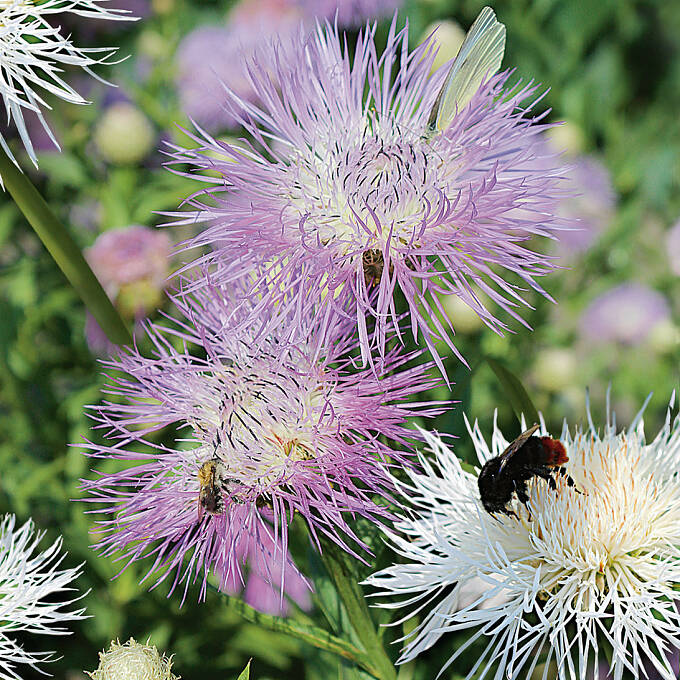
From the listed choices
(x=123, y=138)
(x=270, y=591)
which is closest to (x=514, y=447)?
(x=270, y=591)

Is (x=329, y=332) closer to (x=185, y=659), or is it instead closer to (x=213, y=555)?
(x=213, y=555)

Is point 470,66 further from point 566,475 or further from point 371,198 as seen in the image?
point 566,475

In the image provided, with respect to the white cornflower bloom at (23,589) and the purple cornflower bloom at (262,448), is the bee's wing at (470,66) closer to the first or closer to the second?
the purple cornflower bloom at (262,448)

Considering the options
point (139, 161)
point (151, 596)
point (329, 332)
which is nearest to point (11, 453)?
point (151, 596)

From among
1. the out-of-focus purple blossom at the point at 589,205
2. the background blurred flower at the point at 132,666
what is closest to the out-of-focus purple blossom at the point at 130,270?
the background blurred flower at the point at 132,666

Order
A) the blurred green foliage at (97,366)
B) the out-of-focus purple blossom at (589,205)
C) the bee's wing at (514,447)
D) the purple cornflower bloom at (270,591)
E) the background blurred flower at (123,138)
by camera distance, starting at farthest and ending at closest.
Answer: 1. the out-of-focus purple blossom at (589,205)
2. the background blurred flower at (123,138)
3. the blurred green foliage at (97,366)
4. the purple cornflower bloom at (270,591)
5. the bee's wing at (514,447)

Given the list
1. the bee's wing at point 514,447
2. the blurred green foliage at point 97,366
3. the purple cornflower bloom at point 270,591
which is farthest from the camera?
the blurred green foliage at point 97,366
